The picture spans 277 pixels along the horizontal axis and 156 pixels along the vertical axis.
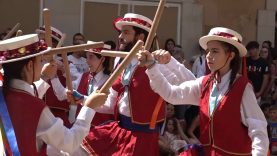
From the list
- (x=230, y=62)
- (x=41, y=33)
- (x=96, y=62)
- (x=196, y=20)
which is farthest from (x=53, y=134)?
(x=196, y=20)

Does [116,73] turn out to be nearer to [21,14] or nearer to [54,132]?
[54,132]

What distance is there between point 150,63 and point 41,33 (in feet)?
7.28

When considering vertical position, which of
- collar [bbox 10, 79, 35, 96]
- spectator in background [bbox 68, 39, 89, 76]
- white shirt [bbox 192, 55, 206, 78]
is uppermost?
collar [bbox 10, 79, 35, 96]

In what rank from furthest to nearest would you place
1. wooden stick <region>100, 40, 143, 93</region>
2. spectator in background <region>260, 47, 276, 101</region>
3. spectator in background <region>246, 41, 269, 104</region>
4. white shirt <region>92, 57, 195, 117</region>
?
spectator in background <region>260, 47, 276, 101</region> < spectator in background <region>246, 41, 269, 104</region> < white shirt <region>92, 57, 195, 117</region> < wooden stick <region>100, 40, 143, 93</region>

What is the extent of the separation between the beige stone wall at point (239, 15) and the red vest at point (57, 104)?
5748mm

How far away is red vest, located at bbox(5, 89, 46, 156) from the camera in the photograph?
3.34 metres

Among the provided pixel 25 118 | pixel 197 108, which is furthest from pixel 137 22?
pixel 197 108

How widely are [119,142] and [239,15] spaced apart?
747cm

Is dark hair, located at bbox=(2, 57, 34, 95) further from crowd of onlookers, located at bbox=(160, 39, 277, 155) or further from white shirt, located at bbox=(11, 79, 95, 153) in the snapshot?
crowd of onlookers, located at bbox=(160, 39, 277, 155)

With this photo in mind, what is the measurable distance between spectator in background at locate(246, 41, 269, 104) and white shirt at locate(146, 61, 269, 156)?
16.0 feet

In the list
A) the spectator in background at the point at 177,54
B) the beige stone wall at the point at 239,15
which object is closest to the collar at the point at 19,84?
the spectator in background at the point at 177,54

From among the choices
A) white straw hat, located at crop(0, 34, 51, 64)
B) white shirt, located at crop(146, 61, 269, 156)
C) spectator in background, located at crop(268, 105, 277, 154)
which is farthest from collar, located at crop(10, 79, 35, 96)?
spectator in background, located at crop(268, 105, 277, 154)

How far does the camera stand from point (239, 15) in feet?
38.7

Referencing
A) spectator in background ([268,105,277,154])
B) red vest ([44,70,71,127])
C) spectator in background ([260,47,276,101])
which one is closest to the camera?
red vest ([44,70,71,127])
